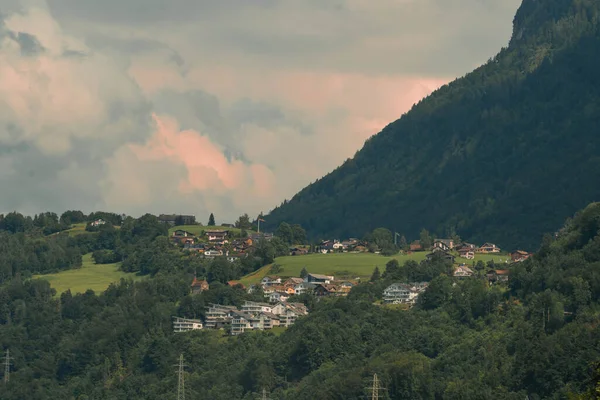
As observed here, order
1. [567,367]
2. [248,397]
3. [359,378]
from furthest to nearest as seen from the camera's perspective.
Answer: [248,397], [359,378], [567,367]

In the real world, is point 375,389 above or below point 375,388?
below

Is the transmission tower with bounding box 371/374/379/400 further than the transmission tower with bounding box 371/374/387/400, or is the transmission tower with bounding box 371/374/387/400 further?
the transmission tower with bounding box 371/374/379/400

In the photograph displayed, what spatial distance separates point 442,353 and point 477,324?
36.0 feet

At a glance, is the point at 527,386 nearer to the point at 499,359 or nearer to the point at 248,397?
the point at 499,359

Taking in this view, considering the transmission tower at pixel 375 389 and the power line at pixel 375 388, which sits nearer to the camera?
the power line at pixel 375 388

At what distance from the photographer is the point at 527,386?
15988cm

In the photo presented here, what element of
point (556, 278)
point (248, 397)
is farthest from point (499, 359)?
point (248, 397)

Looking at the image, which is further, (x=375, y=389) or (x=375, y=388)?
(x=375, y=389)

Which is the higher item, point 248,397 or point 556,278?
point 556,278

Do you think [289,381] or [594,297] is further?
[289,381]

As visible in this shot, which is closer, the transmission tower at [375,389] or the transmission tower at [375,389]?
the transmission tower at [375,389]

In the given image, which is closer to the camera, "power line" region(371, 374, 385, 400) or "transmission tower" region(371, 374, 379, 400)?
"power line" region(371, 374, 385, 400)

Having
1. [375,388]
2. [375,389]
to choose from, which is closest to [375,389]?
[375,389]

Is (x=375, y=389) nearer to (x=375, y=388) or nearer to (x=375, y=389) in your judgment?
(x=375, y=389)
